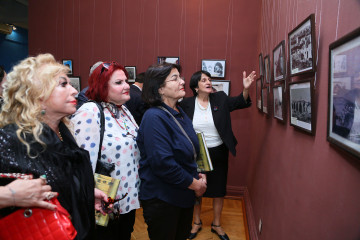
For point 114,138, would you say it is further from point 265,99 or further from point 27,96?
A: point 265,99

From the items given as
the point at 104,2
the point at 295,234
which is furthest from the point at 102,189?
the point at 104,2

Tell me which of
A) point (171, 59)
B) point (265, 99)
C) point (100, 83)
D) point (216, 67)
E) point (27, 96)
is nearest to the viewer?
point (27, 96)

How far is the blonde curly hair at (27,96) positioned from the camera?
1.11 meters

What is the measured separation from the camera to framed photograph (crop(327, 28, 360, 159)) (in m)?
0.80

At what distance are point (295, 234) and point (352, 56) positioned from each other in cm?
106

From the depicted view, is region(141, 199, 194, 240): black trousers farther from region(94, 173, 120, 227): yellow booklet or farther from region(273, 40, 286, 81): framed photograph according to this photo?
region(273, 40, 286, 81): framed photograph

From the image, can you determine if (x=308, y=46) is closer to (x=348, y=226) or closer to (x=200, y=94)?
(x=348, y=226)

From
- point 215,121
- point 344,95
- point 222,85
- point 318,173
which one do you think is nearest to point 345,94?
point 344,95

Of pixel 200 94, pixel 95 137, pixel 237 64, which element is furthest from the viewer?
pixel 237 64

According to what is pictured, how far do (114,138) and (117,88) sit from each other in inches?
14.3

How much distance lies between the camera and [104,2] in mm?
4410

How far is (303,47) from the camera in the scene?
1.38 meters

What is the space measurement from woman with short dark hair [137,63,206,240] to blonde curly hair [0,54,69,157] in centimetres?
68

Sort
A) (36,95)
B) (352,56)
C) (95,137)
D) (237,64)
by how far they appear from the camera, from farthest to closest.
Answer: (237,64) → (95,137) → (36,95) → (352,56)
